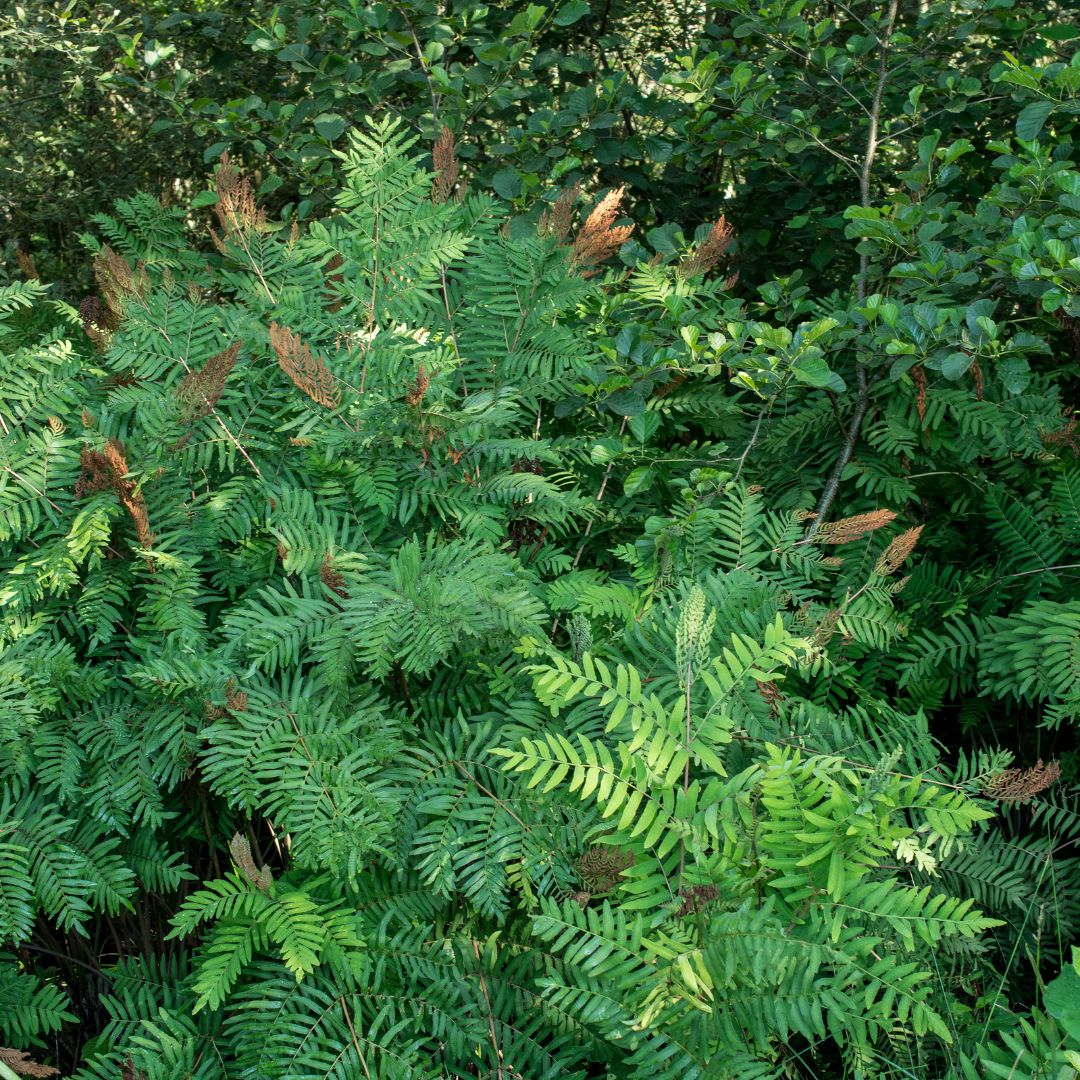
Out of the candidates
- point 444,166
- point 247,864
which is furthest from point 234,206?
point 247,864

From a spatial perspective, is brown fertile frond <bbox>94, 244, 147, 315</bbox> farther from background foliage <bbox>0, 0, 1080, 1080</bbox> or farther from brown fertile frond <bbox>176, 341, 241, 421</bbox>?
brown fertile frond <bbox>176, 341, 241, 421</bbox>

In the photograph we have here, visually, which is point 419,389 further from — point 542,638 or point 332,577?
point 542,638

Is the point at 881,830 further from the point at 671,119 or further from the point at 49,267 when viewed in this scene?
the point at 49,267

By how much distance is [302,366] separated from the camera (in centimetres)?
181

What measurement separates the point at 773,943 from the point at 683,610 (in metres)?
0.44

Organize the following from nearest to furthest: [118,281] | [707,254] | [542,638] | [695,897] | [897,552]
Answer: [695,897]
[542,638]
[897,552]
[118,281]
[707,254]

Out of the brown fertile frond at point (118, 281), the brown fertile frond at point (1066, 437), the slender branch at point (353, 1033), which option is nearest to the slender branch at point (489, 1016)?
the slender branch at point (353, 1033)

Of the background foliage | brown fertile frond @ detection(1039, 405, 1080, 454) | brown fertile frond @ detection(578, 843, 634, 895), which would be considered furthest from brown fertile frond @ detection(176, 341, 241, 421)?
brown fertile frond @ detection(1039, 405, 1080, 454)

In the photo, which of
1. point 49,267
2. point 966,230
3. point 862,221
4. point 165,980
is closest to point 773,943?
point 165,980

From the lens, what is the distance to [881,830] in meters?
1.34

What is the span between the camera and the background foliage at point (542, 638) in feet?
4.65

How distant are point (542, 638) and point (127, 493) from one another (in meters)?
0.78

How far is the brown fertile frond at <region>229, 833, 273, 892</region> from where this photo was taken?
150 cm

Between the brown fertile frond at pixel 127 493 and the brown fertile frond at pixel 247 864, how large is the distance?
0.53m
